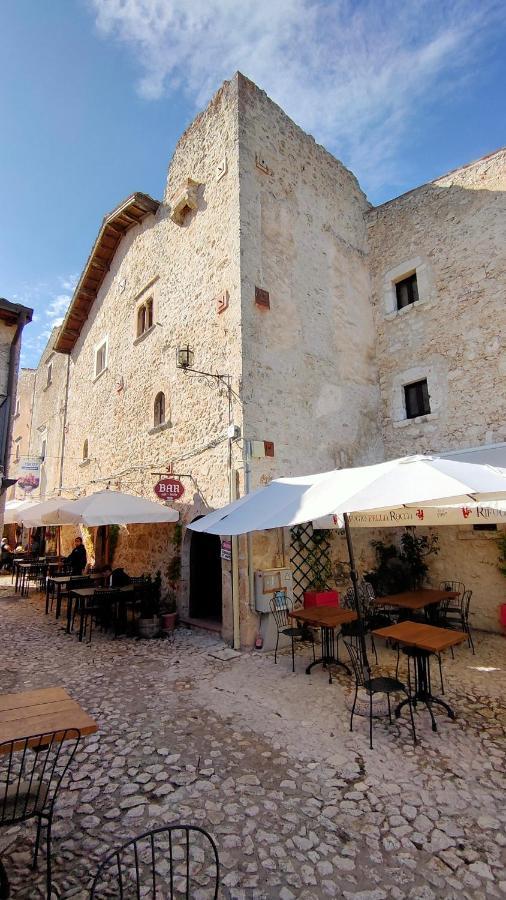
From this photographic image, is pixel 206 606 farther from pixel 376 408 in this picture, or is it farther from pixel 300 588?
pixel 376 408

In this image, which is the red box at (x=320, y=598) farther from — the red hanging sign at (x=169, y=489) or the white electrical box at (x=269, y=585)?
the red hanging sign at (x=169, y=489)

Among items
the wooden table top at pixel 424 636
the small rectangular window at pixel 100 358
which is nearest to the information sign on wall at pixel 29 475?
the small rectangular window at pixel 100 358

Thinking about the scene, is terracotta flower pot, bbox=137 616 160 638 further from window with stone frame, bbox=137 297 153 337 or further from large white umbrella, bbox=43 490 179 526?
window with stone frame, bbox=137 297 153 337

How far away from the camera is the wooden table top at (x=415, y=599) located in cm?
629

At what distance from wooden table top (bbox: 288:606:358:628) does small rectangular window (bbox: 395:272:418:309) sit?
7.00 metres

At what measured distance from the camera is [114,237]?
1317 centimetres

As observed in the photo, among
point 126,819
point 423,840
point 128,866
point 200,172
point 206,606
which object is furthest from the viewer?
point 200,172

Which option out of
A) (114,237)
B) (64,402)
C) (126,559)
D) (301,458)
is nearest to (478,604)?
(301,458)

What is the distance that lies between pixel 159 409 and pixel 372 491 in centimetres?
746

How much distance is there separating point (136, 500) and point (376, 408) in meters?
5.52

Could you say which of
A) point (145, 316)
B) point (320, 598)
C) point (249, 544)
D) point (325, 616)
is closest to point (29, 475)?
point (145, 316)

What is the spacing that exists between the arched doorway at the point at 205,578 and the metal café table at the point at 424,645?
4297 millimetres

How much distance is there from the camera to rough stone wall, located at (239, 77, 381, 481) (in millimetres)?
7703

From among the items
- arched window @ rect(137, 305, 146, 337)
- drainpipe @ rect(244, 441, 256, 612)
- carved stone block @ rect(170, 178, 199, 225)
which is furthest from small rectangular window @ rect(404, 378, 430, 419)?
arched window @ rect(137, 305, 146, 337)
